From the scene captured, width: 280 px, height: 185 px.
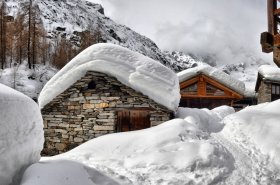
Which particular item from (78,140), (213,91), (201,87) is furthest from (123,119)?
(213,91)

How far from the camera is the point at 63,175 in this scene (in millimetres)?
5523

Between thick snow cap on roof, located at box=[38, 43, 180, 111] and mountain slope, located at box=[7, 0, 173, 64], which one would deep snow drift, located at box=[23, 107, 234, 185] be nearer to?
thick snow cap on roof, located at box=[38, 43, 180, 111]

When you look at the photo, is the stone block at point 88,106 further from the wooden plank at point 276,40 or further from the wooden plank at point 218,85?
the wooden plank at point 218,85

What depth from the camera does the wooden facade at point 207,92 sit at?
21188mm

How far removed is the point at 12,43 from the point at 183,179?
36.0m

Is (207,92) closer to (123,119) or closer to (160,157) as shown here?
(123,119)

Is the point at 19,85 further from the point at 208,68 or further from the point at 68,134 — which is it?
the point at 68,134

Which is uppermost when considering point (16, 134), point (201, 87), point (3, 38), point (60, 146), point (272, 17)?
point (3, 38)

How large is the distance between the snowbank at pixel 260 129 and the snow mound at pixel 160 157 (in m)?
1.14

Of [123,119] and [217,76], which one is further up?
[217,76]

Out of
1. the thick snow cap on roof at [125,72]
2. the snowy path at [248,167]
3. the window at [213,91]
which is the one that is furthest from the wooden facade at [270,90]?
the snowy path at [248,167]

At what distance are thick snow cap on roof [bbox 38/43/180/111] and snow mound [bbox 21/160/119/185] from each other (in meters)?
4.56

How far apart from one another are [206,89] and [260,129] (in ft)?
40.5

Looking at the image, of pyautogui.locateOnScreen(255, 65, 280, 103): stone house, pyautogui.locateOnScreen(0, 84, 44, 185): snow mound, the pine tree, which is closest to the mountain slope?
the pine tree
